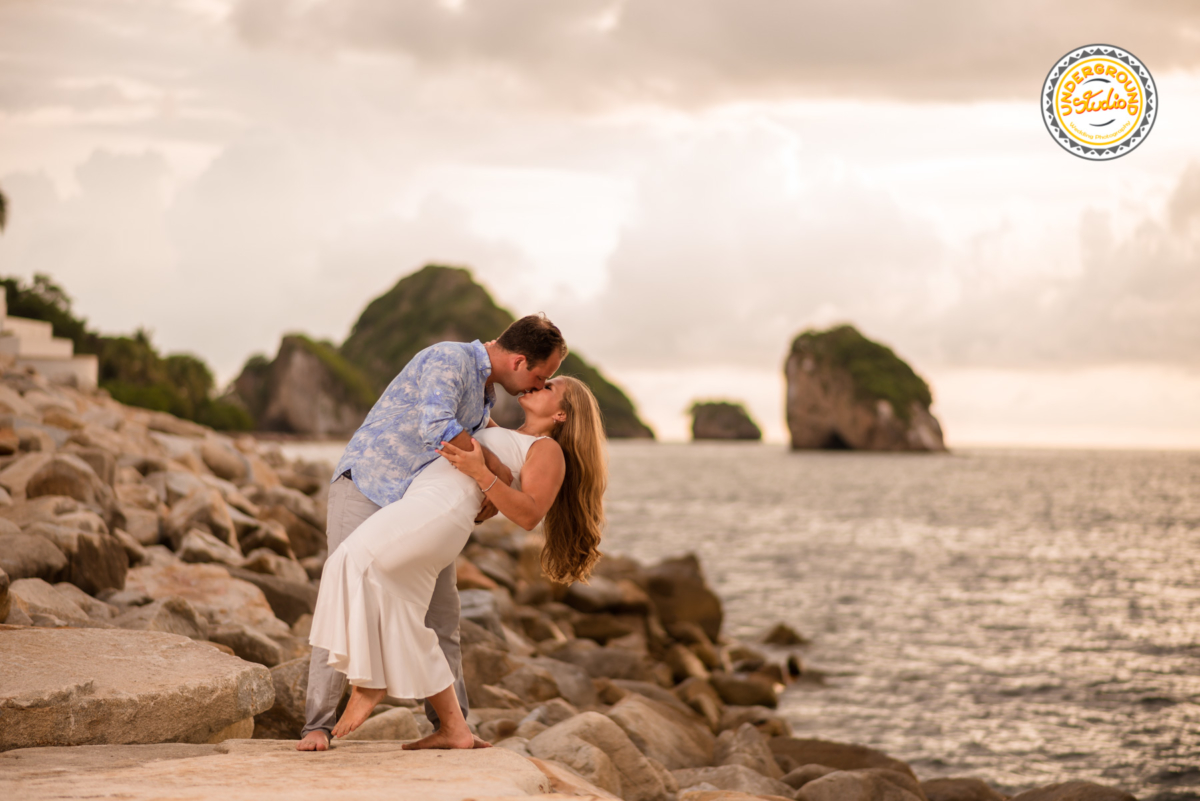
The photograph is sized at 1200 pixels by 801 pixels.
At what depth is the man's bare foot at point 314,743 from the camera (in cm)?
470

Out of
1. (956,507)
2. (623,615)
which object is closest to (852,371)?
(956,507)

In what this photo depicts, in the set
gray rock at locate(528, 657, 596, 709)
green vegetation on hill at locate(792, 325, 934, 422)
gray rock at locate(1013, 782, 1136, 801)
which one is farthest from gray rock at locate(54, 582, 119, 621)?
green vegetation on hill at locate(792, 325, 934, 422)

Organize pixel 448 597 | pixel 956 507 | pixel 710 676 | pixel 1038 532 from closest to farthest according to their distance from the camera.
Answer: pixel 448 597
pixel 710 676
pixel 1038 532
pixel 956 507

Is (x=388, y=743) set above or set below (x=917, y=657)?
above

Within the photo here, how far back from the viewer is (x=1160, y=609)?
2289 centimetres

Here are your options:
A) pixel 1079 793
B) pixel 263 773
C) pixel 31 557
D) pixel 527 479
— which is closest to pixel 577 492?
pixel 527 479

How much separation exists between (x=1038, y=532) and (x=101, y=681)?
40.3 m

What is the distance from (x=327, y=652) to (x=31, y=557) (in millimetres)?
3514

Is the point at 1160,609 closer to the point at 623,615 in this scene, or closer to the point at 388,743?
the point at 623,615

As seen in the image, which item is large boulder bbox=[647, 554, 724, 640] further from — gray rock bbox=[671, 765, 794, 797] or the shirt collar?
the shirt collar

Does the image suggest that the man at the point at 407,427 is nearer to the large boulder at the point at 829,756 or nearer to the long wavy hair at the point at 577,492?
the long wavy hair at the point at 577,492

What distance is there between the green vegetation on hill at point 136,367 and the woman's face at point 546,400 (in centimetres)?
4764

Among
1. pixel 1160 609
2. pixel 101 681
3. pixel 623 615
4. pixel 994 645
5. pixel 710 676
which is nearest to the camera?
pixel 101 681

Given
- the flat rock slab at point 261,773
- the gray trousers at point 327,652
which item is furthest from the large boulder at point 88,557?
the gray trousers at point 327,652
